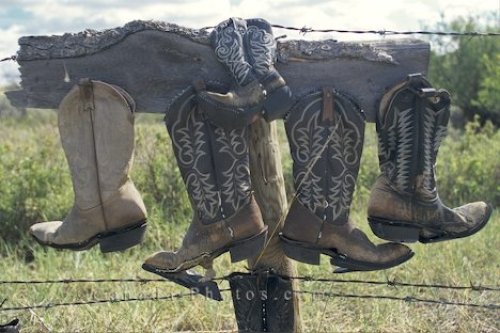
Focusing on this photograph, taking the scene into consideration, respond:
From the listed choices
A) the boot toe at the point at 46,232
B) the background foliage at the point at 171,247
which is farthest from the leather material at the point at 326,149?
the background foliage at the point at 171,247

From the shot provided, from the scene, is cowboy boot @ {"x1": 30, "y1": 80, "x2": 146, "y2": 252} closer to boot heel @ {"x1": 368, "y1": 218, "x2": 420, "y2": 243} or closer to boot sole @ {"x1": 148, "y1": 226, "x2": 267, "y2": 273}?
boot sole @ {"x1": 148, "y1": 226, "x2": 267, "y2": 273}

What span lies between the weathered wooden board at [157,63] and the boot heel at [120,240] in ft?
1.46

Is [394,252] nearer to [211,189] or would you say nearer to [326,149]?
[326,149]

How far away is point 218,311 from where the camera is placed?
3885 millimetres

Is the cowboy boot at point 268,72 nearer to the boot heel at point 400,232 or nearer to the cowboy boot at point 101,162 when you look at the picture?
the cowboy boot at point 101,162

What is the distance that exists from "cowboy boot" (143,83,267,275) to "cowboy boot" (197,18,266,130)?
74mm

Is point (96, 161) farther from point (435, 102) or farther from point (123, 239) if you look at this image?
point (435, 102)

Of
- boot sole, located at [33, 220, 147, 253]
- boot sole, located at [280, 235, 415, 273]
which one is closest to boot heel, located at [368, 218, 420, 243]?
boot sole, located at [280, 235, 415, 273]

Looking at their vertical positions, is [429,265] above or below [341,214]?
below

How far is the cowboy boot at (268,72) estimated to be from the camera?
2.45m

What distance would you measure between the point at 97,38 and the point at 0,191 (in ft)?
12.4

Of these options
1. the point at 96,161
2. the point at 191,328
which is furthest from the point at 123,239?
the point at 191,328

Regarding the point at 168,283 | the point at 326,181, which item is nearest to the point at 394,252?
the point at 326,181

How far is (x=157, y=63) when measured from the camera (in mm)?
2551
